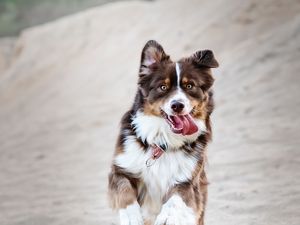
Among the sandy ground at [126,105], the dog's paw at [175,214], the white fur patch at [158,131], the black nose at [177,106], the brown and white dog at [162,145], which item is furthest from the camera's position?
the sandy ground at [126,105]

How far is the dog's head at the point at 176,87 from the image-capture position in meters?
4.82

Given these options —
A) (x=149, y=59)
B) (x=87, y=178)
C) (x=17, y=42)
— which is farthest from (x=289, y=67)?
(x=17, y=42)

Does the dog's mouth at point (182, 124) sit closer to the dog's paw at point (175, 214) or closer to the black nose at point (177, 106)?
the black nose at point (177, 106)

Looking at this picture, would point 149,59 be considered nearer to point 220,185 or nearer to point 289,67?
point 220,185

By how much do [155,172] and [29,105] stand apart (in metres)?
13.9

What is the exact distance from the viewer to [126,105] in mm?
15125

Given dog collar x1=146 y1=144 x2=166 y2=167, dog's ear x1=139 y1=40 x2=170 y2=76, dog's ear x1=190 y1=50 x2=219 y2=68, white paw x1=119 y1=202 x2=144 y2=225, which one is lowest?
white paw x1=119 y1=202 x2=144 y2=225

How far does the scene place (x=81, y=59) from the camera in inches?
818

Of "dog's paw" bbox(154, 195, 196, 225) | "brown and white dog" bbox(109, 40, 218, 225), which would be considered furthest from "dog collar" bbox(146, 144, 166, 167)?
"dog's paw" bbox(154, 195, 196, 225)

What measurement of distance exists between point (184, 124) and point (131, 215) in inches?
28.3

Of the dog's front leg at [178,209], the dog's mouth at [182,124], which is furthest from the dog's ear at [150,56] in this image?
the dog's front leg at [178,209]

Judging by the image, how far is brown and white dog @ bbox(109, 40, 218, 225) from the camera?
4.93 m

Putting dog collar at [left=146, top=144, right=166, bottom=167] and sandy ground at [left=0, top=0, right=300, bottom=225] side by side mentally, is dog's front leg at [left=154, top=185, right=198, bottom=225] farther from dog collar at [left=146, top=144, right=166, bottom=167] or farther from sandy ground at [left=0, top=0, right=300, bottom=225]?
sandy ground at [left=0, top=0, right=300, bottom=225]

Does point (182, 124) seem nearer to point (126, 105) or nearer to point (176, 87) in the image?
point (176, 87)
